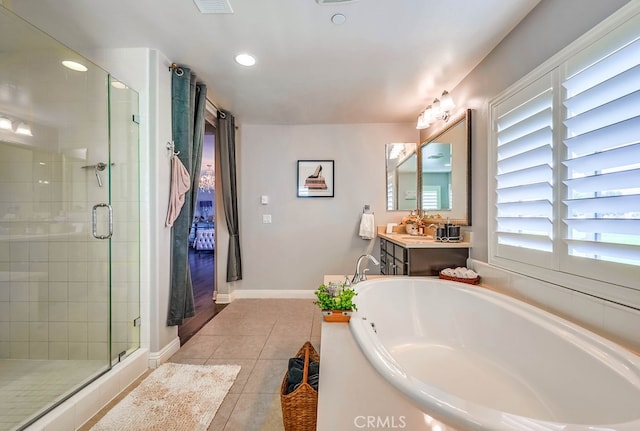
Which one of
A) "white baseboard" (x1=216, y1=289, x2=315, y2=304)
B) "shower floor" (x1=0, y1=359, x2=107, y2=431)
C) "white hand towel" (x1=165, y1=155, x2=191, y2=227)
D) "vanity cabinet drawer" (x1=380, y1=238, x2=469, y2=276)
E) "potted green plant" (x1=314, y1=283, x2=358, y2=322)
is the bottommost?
"white baseboard" (x1=216, y1=289, x2=315, y2=304)

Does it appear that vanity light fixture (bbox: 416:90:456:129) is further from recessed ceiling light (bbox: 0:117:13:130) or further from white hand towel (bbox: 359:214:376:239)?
recessed ceiling light (bbox: 0:117:13:130)

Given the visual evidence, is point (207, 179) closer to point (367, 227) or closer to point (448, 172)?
point (367, 227)

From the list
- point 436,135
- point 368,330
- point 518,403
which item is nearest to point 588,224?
point 518,403

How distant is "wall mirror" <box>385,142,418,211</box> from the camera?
3.22 m

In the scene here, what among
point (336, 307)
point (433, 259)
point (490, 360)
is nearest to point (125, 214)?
point (336, 307)

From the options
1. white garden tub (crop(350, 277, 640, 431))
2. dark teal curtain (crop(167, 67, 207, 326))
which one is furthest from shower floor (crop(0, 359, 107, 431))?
white garden tub (crop(350, 277, 640, 431))

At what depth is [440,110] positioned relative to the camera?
7.92ft

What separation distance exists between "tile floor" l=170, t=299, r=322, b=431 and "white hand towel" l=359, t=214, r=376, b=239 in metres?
1.10

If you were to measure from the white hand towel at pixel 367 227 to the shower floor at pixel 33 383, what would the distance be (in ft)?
8.63

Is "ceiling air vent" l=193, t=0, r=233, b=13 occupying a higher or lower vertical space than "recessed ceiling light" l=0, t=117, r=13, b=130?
higher

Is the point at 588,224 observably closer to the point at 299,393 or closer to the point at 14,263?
the point at 299,393

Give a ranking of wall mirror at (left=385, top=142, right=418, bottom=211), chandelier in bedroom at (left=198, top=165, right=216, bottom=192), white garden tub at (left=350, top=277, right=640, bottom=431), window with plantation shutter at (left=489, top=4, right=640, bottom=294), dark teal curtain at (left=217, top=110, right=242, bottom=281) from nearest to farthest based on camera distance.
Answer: white garden tub at (left=350, top=277, right=640, bottom=431) → window with plantation shutter at (left=489, top=4, right=640, bottom=294) → dark teal curtain at (left=217, top=110, right=242, bottom=281) → wall mirror at (left=385, top=142, right=418, bottom=211) → chandelier in bedroom at (left=198, top=165, right=216, bottom=192)

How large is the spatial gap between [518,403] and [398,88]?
2446mm

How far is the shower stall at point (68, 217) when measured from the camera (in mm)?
1696
